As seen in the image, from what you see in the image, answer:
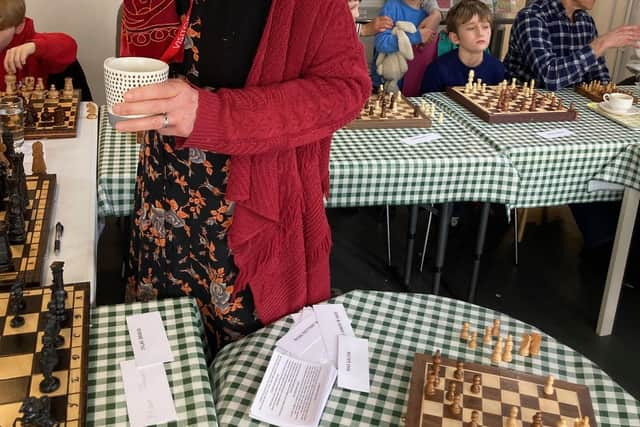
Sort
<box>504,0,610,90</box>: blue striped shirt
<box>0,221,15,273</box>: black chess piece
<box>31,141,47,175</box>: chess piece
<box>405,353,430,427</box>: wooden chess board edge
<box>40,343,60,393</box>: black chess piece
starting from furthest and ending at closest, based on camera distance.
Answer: <box>504,0,610,90</box>: blue striped shirt → <box>31,141,47,175</box>: chess piece → <box>0,221,15,273</box>: black chess piece → <box>405,353,430,427</box>: wooden chess board edge → <box>40,343,60,393</box>: black chess piece

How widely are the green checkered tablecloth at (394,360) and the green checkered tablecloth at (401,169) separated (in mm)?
724

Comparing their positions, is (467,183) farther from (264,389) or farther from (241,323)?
(264,389)

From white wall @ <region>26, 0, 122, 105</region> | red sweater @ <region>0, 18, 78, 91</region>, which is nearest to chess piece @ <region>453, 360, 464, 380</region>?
red sweater @ <region>0, 18, 78, 91</region>

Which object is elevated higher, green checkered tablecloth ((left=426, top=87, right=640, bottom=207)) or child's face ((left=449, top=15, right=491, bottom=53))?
child's face ((left=449, top=15, right=491, bottom=53))

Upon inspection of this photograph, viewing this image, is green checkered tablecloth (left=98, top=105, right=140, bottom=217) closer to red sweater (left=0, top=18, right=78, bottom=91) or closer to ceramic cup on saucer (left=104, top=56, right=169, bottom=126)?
red sweater (left=0, top=18, right=78, bottom=91)

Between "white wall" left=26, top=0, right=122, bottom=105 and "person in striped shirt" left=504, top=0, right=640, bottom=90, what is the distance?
258 centimetres

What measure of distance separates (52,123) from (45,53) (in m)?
0.63

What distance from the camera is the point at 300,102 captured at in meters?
1.14

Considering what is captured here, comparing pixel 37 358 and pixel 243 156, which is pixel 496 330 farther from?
pixel 37 358

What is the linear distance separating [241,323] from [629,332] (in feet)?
6.59

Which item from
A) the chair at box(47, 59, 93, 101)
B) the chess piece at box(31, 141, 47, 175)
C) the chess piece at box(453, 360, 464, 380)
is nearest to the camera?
the chess piece at box(453, 360, 464, 380)

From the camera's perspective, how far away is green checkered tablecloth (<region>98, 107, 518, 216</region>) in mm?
2203

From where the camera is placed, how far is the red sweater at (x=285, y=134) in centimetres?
110

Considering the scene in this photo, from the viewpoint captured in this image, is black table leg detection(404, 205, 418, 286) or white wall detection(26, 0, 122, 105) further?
white wall detection(26, 0, 122, 105)
